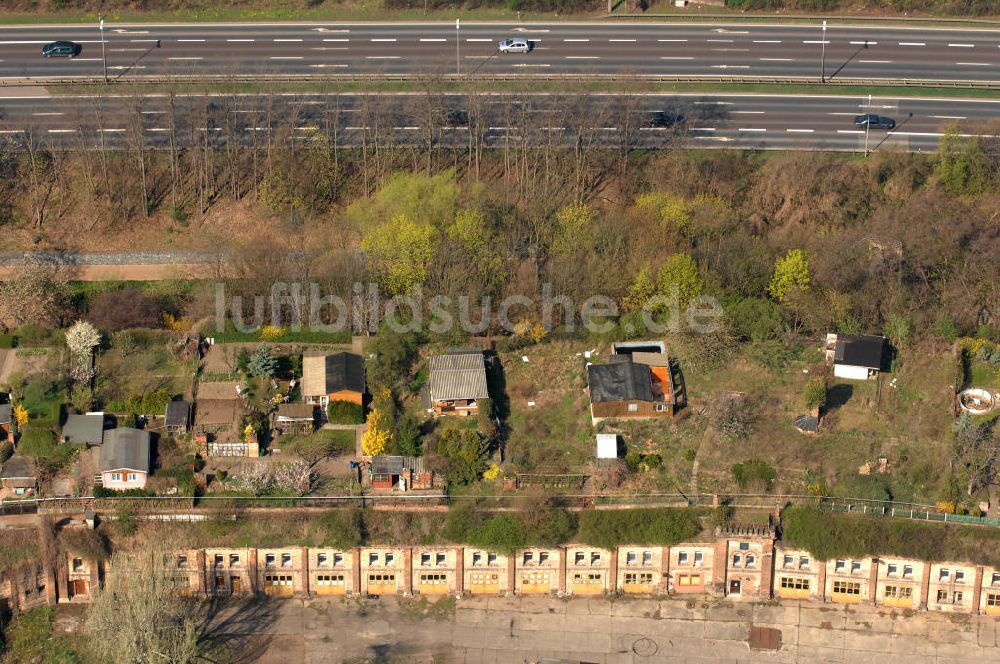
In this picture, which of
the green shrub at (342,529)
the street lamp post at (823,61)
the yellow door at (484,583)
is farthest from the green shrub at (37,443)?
the street lamp post at (823,61)

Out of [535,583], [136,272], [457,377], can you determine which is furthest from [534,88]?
[535,583]

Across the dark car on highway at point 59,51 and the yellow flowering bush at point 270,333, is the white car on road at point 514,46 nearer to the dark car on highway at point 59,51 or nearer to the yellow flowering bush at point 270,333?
the dark car on highway at point 59,51

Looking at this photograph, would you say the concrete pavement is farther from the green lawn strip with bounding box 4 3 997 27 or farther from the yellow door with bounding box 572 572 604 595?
the green lawn strip with bounding box 4 3 997 27

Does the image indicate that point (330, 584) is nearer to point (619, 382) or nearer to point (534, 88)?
point (619, 382)

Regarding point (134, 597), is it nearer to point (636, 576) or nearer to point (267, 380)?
point (267, 380)

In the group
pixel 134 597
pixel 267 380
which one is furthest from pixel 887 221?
pixel 134 597

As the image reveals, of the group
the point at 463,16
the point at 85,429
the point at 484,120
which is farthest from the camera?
the point at 463,16
